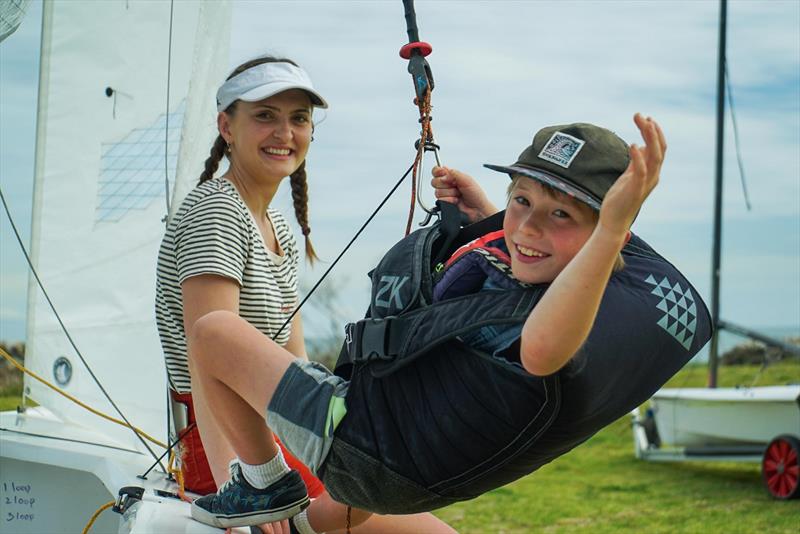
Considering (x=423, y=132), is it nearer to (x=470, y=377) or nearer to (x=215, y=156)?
(x=470, y=377)

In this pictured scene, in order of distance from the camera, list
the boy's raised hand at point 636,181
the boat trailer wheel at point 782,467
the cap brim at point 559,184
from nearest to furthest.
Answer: the boy's raised hand at point 636,181 → the cap brim at point 559,184 → the boat trailer wheel at point 782,467

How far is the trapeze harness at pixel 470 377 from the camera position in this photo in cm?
187

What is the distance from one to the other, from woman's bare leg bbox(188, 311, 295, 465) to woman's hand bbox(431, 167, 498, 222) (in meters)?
0.51

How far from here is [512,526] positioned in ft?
19.8

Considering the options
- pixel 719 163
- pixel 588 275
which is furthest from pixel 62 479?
pixel 719 163

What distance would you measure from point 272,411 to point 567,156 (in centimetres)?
74

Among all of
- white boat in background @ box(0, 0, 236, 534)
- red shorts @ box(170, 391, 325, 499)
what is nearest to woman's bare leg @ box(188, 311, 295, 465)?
red shorts @ box(170, 391, 325, 499)

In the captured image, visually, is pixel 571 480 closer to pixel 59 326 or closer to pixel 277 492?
pixel 59 326

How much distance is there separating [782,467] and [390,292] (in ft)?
18.4

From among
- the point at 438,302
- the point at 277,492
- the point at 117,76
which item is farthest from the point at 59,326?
the point at 438,302

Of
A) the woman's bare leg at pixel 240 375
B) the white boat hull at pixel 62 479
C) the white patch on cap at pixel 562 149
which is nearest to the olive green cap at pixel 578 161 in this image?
the white patch on cap at pixel 562 149

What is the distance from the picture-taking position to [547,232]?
184 centimetres

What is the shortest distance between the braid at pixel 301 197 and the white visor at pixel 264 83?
0.34 meters

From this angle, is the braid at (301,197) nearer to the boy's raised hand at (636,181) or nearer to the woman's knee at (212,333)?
the woman's knee at (212,333)
